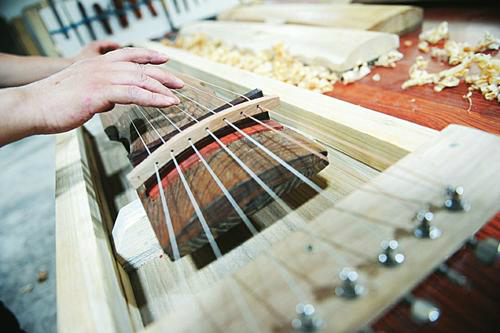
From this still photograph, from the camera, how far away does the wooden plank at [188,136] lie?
2.71ft

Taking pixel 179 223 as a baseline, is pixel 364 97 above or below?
below

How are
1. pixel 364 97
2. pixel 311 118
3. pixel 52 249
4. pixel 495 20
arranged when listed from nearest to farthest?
1. pixel 311 118
2. pixel 364 97
3. pixel 495 20
4. pixel 52 249

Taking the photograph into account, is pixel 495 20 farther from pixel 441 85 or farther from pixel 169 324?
pixel 169 324

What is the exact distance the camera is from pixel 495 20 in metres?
1.71

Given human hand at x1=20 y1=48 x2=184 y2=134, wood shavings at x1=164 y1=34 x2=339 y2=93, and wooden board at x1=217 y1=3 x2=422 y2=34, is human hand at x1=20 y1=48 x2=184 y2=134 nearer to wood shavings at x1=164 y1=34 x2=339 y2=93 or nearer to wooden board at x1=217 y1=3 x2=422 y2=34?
wood shavings at x1=164 y1=34 x2=339 y2=93

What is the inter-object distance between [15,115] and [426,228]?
1202 millimetres

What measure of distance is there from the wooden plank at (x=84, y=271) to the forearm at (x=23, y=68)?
1239mm

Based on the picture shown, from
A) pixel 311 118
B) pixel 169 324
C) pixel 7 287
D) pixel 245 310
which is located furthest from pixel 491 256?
pixel 7 287

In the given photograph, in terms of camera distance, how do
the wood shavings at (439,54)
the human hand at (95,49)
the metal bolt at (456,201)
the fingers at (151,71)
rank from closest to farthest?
the metal bolt at (456,201) → the fingers at (151,71) → the wood shavings at (439,54) → the human hand at (95,49)

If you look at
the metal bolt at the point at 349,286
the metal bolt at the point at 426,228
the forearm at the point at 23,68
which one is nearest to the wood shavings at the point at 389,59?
the metal bolt at the point at 426,228

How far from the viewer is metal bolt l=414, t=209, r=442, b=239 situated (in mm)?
493

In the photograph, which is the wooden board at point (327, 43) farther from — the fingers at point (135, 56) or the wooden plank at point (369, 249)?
the wooden plank at point (369, 249)

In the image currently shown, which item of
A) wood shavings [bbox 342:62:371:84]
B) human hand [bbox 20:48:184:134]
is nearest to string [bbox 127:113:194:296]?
human hand [bbox 20:48:184:134]

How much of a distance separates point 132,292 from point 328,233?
601 mm
